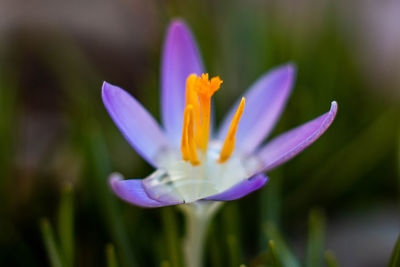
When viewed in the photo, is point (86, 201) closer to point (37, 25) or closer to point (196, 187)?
point (196, 187)

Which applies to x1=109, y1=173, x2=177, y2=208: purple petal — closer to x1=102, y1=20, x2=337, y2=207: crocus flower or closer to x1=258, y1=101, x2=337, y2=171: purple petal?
x1=102, y1=20, x2=337, y2=207: crocus flower

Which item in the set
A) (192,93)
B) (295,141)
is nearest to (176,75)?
(192,93)

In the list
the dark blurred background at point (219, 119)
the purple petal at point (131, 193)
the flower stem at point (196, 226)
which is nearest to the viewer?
the purple petal at point (131, 193)

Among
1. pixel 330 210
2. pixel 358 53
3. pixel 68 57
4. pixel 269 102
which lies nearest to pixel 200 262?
pixel 269 102

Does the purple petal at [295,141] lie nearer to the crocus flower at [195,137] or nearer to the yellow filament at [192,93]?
the crocus flower at [195,137]

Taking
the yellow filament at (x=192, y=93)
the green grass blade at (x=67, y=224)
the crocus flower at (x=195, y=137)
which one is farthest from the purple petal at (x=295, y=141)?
the green grass blade at (x=67, y=224)

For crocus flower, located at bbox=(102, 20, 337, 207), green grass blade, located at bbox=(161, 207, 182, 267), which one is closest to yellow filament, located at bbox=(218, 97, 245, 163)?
crocus flower, located at bbox=(102, 20, 337, 207)
